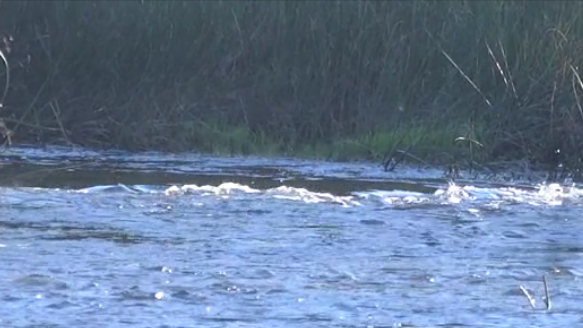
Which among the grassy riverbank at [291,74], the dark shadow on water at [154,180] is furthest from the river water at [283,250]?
the grassy riverbank at [291,74]

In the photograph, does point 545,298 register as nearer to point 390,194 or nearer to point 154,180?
point 390,194

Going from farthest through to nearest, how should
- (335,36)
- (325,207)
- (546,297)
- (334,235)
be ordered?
(335,36) < (325,207) < (334,235) < (546,297)

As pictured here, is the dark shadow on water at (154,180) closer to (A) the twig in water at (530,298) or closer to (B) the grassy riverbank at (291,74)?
(B) the grassy riverbank at (291,74)

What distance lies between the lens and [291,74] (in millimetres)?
14375

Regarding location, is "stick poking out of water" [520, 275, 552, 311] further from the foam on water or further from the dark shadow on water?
the dark shadow on water

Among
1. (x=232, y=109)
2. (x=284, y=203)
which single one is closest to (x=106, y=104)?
(x=232, y=109)

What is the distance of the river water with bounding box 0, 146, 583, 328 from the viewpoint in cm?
614

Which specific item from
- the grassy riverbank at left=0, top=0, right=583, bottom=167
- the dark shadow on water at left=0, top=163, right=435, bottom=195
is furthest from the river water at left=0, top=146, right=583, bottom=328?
the grassy riverbank at left=0, top=0, right=583, bottom=167

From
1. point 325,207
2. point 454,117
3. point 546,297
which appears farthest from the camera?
point 454,117

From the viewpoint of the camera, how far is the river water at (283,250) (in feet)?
20.1

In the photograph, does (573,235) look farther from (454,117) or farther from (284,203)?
(454,117)

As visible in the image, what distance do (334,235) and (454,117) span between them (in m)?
5.44

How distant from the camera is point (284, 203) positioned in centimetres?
919

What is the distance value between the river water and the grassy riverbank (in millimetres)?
1688
